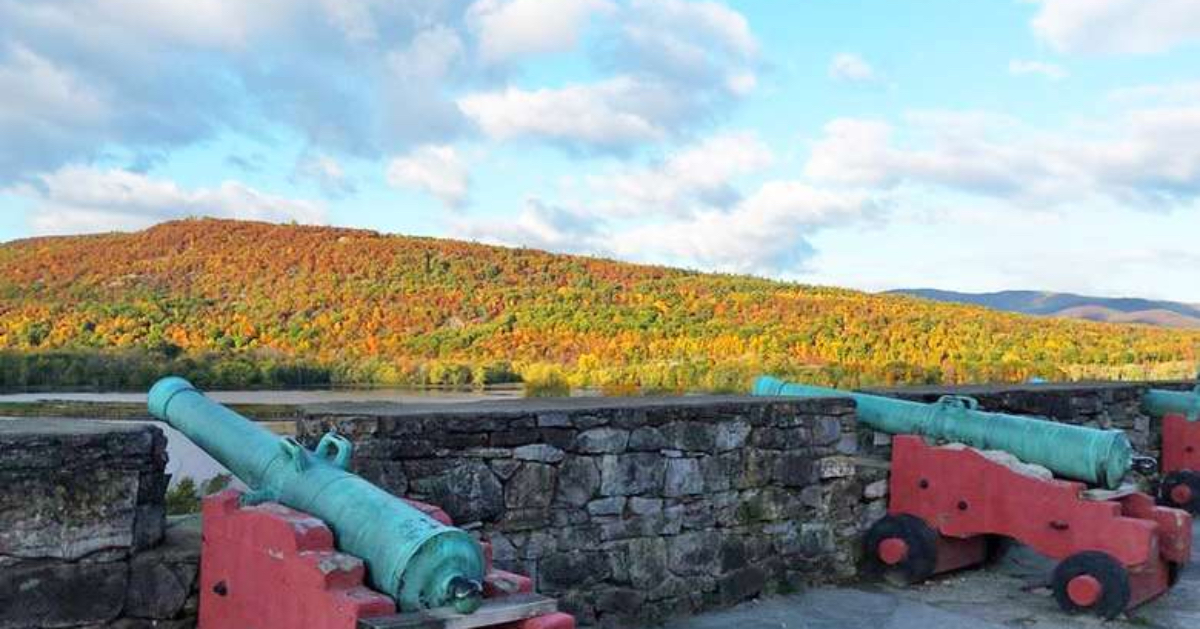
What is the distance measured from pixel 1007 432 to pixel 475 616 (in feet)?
14.6

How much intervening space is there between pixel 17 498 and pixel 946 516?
485 cm

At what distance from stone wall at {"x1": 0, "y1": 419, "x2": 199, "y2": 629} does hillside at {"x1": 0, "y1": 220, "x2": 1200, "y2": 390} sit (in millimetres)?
17429

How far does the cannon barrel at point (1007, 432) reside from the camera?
599cm

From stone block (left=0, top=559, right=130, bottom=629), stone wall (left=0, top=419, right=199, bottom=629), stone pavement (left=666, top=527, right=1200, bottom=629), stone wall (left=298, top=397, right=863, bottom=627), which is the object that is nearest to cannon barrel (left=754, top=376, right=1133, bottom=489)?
stone wall (left=298, top=397, right=863, bottom=627)

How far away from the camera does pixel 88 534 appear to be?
3602 millimetres

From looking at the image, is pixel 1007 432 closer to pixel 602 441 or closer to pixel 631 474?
pixel 631 474

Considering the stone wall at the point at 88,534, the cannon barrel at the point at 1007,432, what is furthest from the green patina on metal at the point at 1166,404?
the stone wall at the point at 88,534

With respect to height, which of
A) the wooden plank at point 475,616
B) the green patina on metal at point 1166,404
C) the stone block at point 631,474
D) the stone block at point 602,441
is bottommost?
the wooden plank at point 475,616

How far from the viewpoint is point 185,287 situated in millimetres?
38719

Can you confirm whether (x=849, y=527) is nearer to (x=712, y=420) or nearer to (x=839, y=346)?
(x=712, y=420)

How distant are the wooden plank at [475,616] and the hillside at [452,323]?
58.5 feet

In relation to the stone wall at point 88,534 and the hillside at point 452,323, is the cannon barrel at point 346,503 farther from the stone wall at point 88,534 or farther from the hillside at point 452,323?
the hillside at point 452,323

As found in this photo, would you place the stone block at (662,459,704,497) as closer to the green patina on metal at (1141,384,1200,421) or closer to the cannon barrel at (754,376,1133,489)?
the cannon barrel at (754,376,1133,489)

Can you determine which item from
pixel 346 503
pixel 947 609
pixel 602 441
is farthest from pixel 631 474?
pixel 346 503
